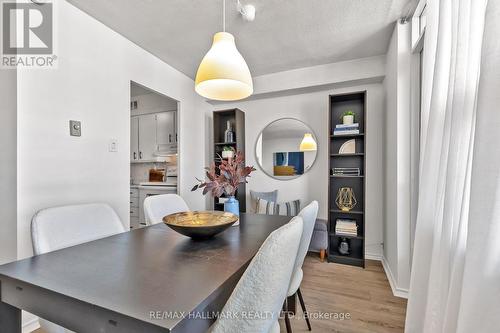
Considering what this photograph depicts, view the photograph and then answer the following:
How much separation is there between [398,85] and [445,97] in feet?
3.48

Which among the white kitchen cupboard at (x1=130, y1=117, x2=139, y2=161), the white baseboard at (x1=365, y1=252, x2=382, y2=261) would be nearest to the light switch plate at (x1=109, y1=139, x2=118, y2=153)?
the white kitchen cupboard at (x1=130, y1=117, x2=139, y2=161)

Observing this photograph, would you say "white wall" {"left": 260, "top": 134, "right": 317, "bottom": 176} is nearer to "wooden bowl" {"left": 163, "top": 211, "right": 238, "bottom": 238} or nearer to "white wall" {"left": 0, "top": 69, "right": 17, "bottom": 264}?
"wooden bowl" {"left": 163, "top": 211, "right": 238, "bottom": 238}

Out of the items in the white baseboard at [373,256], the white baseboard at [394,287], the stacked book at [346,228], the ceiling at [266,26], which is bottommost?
the white baseboard at [373,256]

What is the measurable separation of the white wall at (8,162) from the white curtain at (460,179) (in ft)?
8.09

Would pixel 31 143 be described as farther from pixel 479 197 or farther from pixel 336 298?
pixel 336 298

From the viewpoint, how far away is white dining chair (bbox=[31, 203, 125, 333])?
1064 mm

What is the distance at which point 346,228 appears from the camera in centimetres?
276

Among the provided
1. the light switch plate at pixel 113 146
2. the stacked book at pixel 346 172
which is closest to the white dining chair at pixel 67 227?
the light switch plate at pixel 113 146

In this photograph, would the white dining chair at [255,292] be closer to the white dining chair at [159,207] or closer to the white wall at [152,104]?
the white dining chair at [159,207]

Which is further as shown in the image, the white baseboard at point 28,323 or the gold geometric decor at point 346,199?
the gold geometric decor at point 346,199

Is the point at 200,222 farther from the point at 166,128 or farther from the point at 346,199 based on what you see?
the point at 166,128

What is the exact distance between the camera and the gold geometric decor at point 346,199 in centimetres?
288

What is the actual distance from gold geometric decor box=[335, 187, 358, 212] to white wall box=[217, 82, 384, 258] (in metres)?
0.20

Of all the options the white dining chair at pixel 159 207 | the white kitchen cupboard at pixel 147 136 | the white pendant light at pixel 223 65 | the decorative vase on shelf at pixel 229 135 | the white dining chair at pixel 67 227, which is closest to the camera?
the white dining chair at pixel 67 227
